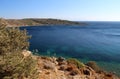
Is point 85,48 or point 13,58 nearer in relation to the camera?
point 13,58

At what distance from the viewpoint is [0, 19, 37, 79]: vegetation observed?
11.8 meters

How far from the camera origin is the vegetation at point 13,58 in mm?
11762

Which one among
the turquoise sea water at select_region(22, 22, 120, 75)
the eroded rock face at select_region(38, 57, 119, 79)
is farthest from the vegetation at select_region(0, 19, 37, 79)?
the turquoise sea water at select_region(22, 22, 120, 75)

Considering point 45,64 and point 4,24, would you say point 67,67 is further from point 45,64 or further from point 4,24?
point 4,24

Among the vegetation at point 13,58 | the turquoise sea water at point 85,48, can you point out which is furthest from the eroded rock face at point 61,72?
the turquoise sea water at point 85,48

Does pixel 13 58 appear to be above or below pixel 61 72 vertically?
above

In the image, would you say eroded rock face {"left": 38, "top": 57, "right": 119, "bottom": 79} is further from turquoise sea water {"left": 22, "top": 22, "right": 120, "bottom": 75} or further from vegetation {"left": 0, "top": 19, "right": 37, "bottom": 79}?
turquoise sea water {"left": 22, "top": 22, "right": 120, "bottom": 75}

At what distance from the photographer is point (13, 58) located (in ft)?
39.7

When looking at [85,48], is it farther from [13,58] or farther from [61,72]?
[13,58]

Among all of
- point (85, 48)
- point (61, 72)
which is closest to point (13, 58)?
point (61, 72)

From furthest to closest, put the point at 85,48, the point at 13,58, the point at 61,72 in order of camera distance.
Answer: the point at 85,48 < the point at 61,72 < the point at 13,58

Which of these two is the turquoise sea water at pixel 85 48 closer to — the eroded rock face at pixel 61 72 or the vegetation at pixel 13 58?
the eroded rock face at pixel 61 72

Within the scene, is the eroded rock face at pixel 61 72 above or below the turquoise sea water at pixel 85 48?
above

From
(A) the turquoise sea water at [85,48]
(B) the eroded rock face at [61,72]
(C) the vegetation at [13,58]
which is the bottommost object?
(A) the turquoise sea water at [85,48]
